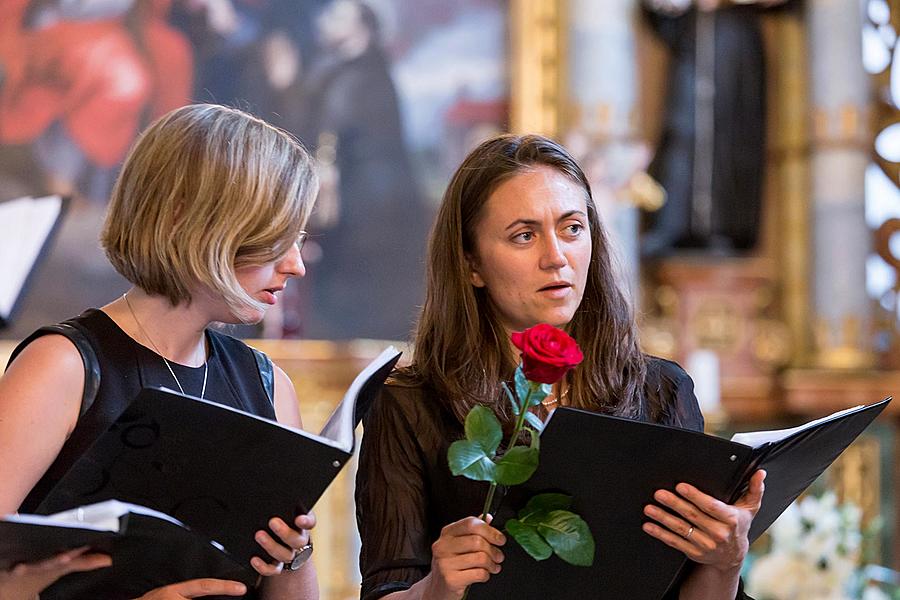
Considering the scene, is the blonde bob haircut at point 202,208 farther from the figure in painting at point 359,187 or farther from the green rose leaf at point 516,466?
the figure in painting at point 359,187

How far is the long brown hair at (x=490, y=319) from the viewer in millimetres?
2521

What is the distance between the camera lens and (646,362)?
2629 millimetres

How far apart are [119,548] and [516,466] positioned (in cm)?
61

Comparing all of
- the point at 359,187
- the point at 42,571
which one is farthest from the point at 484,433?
the point at 359,187

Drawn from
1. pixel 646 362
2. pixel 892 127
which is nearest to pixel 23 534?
pixel 646 362

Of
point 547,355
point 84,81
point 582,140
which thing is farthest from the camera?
point 84,81

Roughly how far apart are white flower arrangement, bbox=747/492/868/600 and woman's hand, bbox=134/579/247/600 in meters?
2.64

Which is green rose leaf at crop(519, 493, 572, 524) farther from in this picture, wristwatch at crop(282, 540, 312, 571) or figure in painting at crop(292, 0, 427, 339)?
figure in painting at crop(292, 0, 427, 339)

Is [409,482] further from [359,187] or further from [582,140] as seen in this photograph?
[359,187]

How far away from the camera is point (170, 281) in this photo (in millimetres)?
2258

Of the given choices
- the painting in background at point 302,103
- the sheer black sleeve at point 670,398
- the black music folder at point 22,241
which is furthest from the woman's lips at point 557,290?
the painting in background at point 302,103

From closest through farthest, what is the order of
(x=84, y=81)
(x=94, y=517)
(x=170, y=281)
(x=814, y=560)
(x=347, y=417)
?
(x=94, y=517)
(x=347, y=417)
(x=170, y=281)
(x=814, y=560)
(x=84, y=81)

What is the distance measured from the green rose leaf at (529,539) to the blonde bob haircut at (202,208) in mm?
612

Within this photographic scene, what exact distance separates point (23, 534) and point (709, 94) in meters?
6.62
